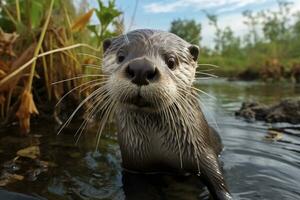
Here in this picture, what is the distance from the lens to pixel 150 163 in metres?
2.47

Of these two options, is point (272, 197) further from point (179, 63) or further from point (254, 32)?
point (254, 32)

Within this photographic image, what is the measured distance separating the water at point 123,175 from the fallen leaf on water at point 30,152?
5 centimetres

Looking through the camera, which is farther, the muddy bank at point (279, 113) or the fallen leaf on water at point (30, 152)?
the muddy bank at point (279, 113)

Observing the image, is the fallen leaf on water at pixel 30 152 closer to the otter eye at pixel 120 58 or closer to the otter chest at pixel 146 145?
the otter chest at pixel 146 145

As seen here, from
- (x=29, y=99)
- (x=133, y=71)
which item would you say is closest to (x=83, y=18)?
(x=29, y=99)

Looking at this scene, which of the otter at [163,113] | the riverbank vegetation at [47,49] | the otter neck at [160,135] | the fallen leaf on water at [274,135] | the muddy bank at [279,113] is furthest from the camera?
the muddy bank at [279,113]

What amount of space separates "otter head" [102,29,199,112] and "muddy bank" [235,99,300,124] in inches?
87.0

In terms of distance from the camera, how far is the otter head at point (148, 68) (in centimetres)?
185

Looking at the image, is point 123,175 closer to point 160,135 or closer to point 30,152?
point 160,135

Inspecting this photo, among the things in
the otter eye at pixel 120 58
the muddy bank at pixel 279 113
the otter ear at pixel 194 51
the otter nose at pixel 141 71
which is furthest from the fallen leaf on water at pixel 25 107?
the muddy bank at pixel 279 113

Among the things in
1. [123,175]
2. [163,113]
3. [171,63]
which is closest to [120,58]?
[171,63]

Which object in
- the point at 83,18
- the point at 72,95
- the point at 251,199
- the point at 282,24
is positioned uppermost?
the point at 282,24

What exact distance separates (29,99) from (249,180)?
5.51ft

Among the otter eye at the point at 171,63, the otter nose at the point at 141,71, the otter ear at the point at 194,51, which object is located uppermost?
the otter ear at the point at 194,51
